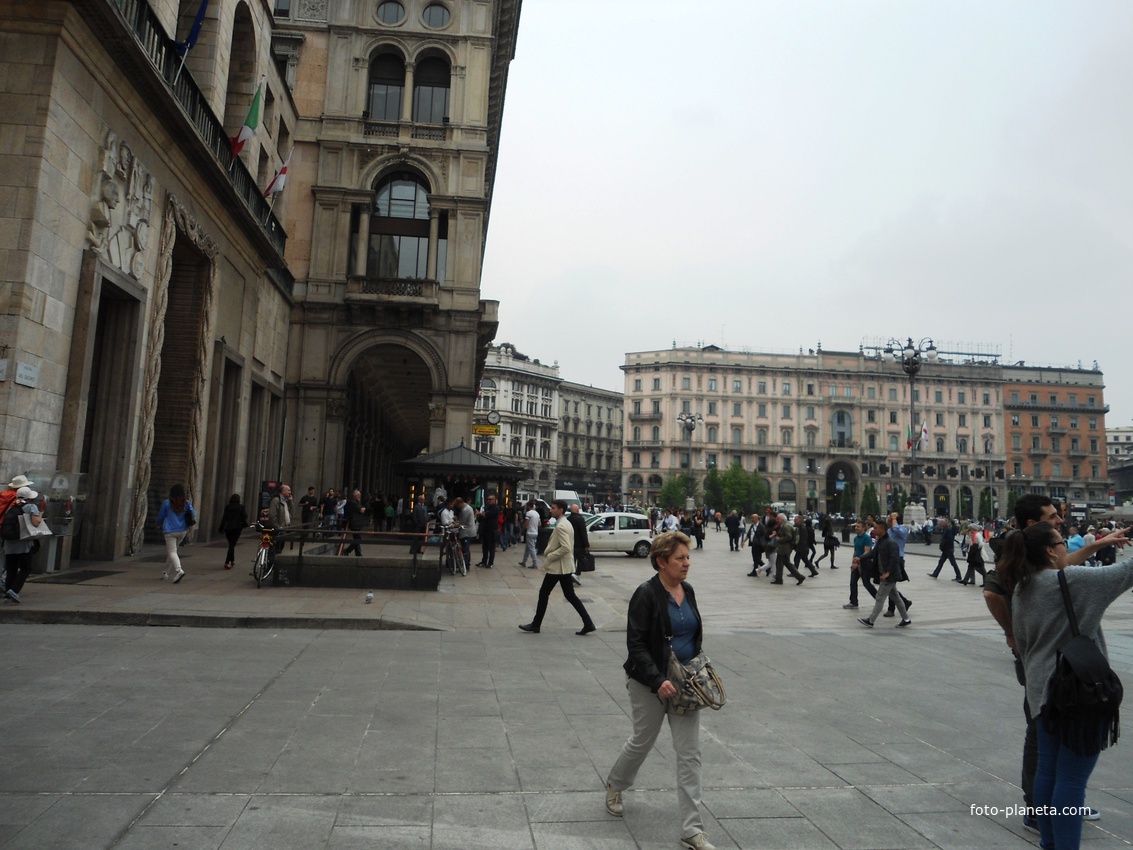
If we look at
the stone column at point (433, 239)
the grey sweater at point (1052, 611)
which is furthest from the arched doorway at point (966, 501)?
the grey sweater at point (1052, 611)

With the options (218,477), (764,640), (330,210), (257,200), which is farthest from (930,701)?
(330,210)

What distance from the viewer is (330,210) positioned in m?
30.6

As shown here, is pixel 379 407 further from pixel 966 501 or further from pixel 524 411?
pixel 966 501

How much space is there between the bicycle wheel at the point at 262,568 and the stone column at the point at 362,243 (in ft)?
63.0

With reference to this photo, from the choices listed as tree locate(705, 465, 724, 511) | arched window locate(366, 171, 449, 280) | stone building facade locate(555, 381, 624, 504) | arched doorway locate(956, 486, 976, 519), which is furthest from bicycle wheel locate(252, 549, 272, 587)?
arched doorway locate(956, 486, 976, 519)

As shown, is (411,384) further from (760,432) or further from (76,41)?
(760,432)

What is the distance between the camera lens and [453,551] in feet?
58.7

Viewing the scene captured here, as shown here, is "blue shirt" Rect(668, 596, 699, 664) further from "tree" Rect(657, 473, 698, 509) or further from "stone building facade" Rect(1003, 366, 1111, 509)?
"stone building facade" Rect(1003, 366, 1111, 509)

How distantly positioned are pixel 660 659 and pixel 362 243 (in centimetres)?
2911

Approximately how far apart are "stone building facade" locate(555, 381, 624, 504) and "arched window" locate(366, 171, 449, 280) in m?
78.0

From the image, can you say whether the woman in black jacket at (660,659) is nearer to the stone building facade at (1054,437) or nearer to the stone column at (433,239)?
the stone column at (433,239)

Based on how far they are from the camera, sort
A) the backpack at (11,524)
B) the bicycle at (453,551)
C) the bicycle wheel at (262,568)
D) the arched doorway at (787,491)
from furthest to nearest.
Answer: the arched doorway at (787,491) < the bicycle at (453,551) < the bicycle wheel at (262,568) < the backpack at (11,524)

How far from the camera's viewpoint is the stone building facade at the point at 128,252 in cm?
1163

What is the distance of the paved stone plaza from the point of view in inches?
160
